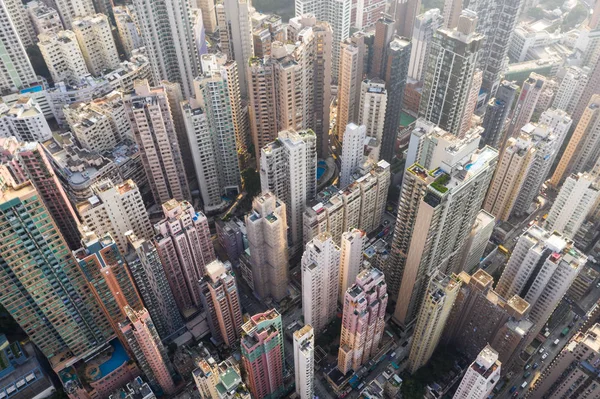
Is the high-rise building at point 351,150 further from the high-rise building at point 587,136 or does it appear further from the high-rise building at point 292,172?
the high-rise building at point 587,136

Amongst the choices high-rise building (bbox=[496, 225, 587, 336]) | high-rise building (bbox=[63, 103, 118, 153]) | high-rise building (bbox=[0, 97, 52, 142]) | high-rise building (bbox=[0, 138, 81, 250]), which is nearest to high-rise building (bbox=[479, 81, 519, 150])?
high-rise building (bbox=[496, 225, 587, 336])

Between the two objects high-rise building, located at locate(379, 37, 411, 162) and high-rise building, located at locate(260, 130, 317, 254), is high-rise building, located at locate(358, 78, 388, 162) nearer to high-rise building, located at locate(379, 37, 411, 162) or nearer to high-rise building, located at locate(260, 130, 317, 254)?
high-rise building, located at locate(379, 37, 411, 162)

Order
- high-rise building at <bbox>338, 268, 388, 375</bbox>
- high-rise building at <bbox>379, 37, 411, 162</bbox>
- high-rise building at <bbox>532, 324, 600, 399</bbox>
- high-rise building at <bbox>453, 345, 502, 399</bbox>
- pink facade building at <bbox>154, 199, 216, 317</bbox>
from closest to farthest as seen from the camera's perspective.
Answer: high-rise building at <bbox>453, 345, 502, 399</bbox>
high-rise building at <bbox>532, 324, 600, 399</bbox>
high-rise building at <bbox>338, 268, 388, 375</bbox>
pink facade building at <bbox>154, 199, 216, 317</bbox>
high-rise building at <bbox>379, 37, 411, 162</bbox>

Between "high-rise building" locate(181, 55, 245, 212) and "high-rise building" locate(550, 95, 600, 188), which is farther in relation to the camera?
"high-rise building" locate(550, 95, 600, 188)

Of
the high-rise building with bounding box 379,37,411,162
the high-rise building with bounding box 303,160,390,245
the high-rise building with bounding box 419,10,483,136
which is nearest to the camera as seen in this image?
the high-rise building with bounding box 303,160,390,245

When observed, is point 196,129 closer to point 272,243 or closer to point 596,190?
point 272,243
